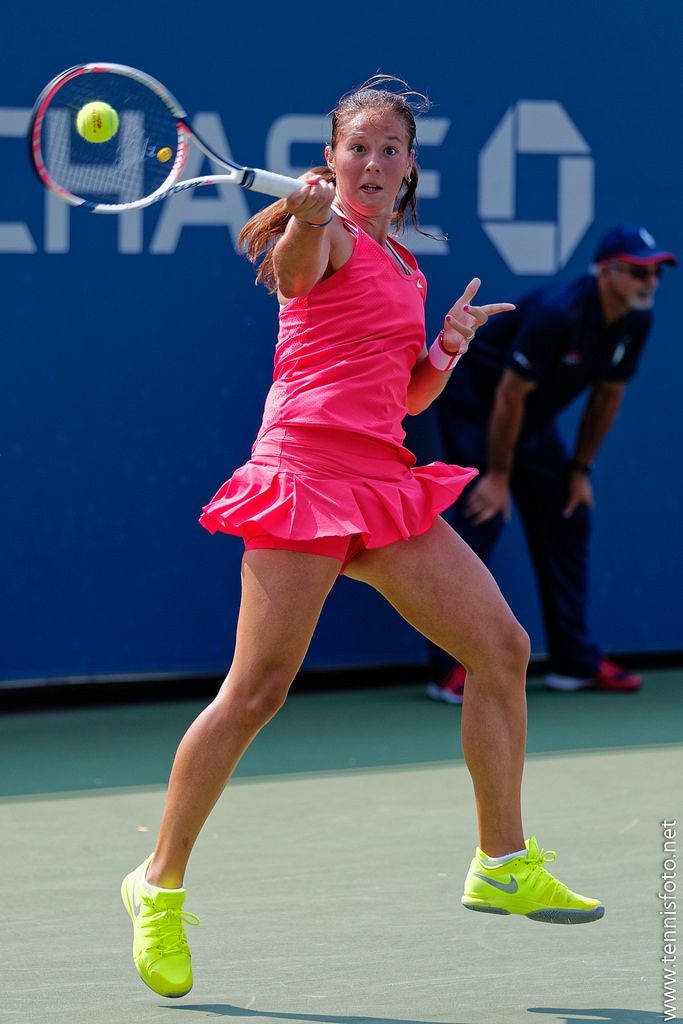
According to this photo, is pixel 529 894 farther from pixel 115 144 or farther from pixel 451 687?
pixel 451 687

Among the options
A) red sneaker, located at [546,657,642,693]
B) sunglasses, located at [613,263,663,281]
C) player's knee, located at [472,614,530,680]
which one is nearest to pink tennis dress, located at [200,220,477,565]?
player's knee, located at [472,614,530,680]

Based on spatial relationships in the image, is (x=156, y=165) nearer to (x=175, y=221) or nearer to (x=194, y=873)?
(x=194, y=873)

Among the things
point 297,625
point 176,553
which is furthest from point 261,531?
point 176,553

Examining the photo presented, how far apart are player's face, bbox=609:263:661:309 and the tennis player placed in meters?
2.88

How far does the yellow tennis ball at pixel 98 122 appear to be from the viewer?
3.12m

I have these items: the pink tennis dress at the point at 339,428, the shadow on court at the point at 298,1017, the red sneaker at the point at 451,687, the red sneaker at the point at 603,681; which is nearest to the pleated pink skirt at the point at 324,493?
the pink tennis dress at the point at 339,428

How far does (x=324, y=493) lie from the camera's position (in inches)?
125

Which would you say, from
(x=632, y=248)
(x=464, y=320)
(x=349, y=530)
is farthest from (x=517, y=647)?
(x=632, y=248)

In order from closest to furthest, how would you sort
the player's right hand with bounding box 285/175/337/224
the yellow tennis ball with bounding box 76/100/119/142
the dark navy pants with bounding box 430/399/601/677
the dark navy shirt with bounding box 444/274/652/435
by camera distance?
1. the player's right hand with bounding box 285/175/337/224
2. the yellow tennis ball with bounding box 76/100/119/142
3. the dark navy shirt with bounding box 444/274/652/435
4. the dark navy pants with bounding box 430/399/601/677

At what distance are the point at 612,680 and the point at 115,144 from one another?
383cm

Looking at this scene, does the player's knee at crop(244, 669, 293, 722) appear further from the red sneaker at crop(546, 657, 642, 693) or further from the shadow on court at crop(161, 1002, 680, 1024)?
the red sneaker at crop(546, 657, 642, 693)

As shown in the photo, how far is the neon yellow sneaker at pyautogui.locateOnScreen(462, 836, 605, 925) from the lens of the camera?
3264 mm

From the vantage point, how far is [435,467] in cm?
344

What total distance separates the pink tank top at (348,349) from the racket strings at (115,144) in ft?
1.24
